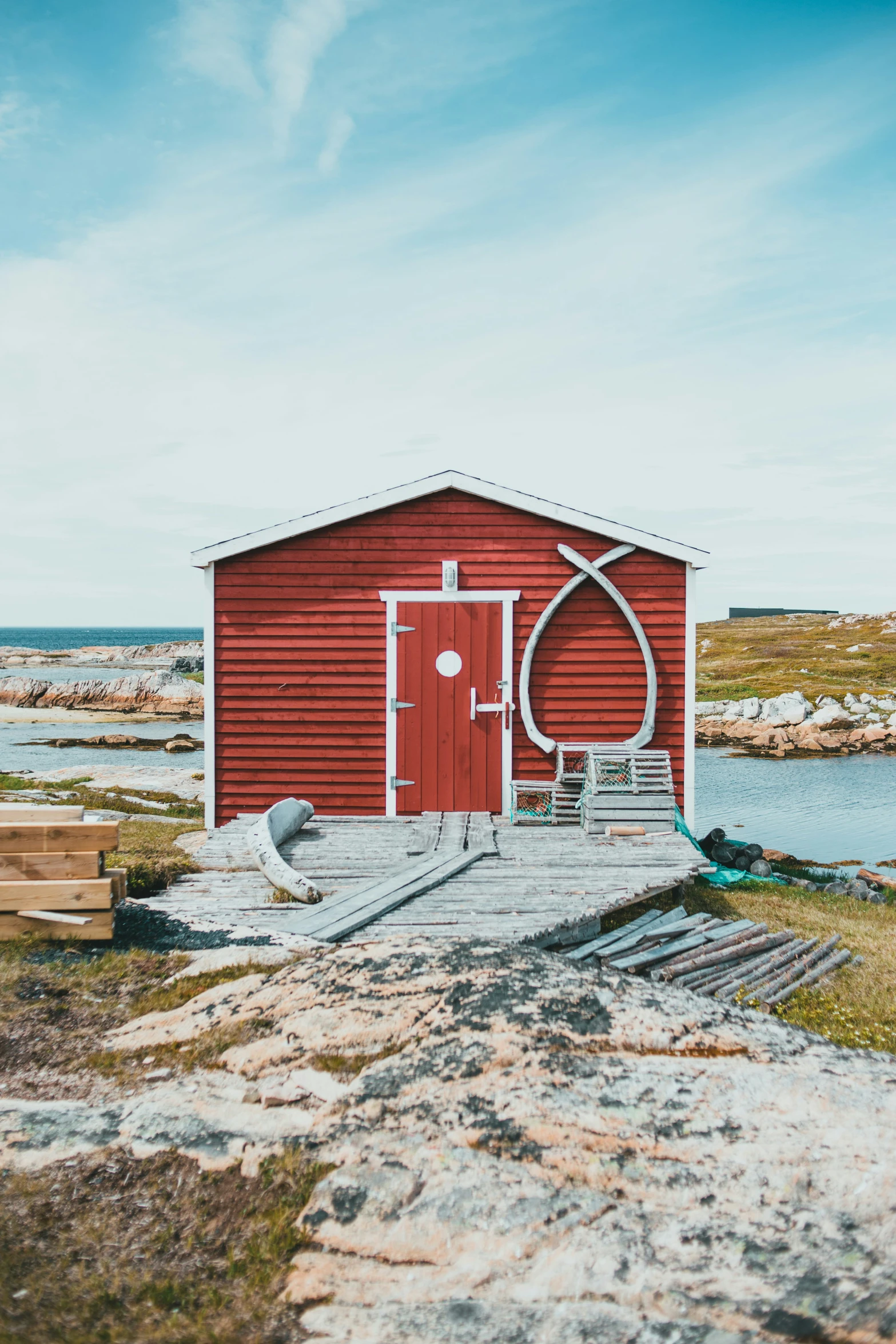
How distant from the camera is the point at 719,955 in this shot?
21.8ft

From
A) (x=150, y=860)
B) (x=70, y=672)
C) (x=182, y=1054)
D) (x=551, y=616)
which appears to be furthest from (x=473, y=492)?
(x=70, y=672)

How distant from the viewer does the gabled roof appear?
32.2 feet

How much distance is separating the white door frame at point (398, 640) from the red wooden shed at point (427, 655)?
0.02 metres

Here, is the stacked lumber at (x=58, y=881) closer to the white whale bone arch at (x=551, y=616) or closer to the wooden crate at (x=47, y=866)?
the wooden crate at (x=47, y=866)

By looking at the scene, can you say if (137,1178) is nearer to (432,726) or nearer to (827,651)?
(432,726)

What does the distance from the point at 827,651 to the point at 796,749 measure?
31.2m

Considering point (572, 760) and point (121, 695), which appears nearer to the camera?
point (572, 760)

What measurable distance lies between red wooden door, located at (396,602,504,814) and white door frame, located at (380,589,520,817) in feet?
0.15

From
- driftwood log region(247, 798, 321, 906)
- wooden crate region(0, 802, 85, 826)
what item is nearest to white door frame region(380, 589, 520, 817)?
driftwood log region(247, 798, 321, 906)

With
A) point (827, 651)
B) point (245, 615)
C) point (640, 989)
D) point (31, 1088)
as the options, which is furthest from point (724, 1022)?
point (827, 651)

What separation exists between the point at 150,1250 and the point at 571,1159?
4.07 feet

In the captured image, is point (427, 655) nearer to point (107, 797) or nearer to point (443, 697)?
point (443, 697)

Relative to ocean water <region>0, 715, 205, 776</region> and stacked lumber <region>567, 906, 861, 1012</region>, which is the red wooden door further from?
ocean water <region>0, 715, 205, 776</region>

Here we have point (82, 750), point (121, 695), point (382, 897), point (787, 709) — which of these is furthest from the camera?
point (121, 695)
